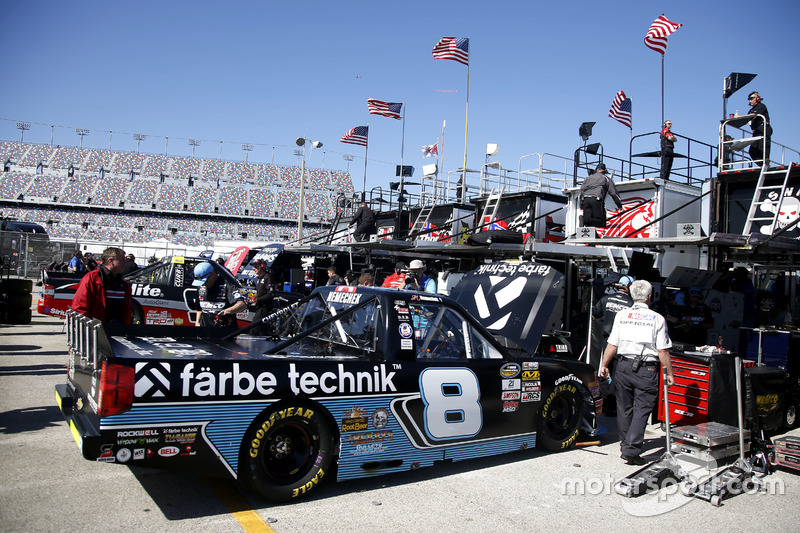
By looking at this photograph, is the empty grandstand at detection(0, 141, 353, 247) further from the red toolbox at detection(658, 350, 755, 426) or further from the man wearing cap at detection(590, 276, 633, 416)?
the red toolbox at detection(658, 350, 755, 426)

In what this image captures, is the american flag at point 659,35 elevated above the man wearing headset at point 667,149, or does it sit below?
above

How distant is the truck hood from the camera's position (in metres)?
6.09

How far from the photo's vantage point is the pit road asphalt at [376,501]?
3.54 metres

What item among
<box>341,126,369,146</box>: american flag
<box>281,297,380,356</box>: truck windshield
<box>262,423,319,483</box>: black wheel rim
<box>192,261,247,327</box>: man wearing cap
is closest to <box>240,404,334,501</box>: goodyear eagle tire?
<box>262,423,319,483</box>: black wheel rim

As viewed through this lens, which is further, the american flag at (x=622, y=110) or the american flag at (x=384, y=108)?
the american flag at (x=384, y=108)

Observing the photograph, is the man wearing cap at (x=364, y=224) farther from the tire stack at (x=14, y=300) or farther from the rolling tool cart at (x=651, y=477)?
the rolling tool cart at (x=651, y=477)

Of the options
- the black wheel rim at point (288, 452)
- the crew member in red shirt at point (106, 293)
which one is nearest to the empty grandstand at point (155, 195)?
the crew member in red shirt at point (106, 293)

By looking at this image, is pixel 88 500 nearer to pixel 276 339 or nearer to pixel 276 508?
pixel 276 508

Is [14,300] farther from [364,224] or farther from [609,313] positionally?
[609,313]

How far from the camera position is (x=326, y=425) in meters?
4.05

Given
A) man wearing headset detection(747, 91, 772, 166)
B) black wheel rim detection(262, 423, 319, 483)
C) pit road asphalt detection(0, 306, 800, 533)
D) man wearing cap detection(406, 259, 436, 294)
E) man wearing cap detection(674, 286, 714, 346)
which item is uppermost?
man wearing headset detection(747, 91, 772, 166)

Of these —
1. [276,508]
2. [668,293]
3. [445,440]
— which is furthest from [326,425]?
[668,293]

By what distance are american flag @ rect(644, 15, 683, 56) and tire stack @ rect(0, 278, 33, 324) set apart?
15.1 meters

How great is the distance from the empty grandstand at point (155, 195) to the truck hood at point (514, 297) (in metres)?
36.4
